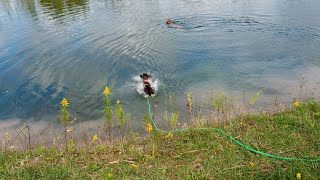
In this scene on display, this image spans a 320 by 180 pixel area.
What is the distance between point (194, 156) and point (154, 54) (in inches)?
284

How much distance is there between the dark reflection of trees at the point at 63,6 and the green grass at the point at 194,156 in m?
15.6

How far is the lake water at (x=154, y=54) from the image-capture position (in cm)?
831

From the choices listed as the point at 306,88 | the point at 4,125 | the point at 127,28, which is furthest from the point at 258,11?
the point at 4,125

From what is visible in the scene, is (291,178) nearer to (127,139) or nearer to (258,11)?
(127,139)

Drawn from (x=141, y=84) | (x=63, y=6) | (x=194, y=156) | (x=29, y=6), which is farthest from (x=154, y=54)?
(x=29, y=6)

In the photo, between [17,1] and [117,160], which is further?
[17,1]

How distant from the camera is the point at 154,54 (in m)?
11.1

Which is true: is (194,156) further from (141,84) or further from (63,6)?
(63,6)

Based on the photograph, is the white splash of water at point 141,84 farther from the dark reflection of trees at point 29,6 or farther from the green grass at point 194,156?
the dark reflection of trees at point 29,6

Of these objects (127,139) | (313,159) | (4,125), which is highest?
(313,159)

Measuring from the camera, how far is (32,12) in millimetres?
19703

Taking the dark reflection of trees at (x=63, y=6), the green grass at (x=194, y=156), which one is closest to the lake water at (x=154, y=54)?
the dark reflection of trees at (x=63, y=6)

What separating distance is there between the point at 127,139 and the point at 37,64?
696cm

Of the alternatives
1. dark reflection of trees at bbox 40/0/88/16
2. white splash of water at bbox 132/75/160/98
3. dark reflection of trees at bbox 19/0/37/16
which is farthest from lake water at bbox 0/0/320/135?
dark reflection of trees at bbox 19/0/37/16
